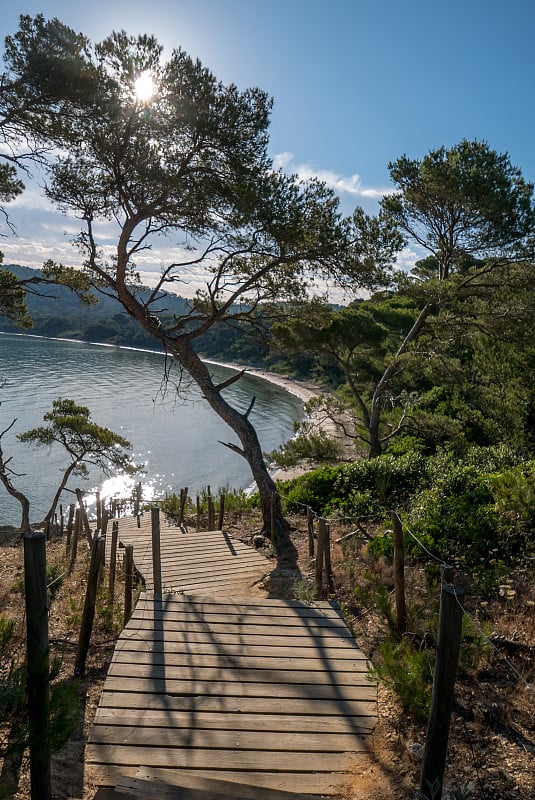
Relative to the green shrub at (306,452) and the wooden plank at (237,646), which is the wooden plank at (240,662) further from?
the green shrub at (306,452)

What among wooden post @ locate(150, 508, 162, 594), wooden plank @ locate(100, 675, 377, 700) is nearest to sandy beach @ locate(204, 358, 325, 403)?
wooden post @ locate(150, 508, 162, 594)

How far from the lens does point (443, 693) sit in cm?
290

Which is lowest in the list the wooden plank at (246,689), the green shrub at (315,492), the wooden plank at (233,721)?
the green shrub at (315,492)

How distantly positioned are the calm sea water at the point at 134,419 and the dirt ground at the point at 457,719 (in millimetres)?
7888

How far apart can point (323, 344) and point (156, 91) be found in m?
11.8

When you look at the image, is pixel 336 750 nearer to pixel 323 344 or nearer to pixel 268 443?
pixel 323 344

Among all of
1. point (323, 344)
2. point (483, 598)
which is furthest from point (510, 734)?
point (323, 344)

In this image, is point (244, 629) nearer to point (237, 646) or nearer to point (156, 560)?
point (237, 646)

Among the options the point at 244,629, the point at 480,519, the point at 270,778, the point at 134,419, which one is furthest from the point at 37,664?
the point at 134,419

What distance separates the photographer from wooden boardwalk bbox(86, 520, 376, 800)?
3.33 metres

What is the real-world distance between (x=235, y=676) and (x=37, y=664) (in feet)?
6.75

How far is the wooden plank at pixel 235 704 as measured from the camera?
13.1 feet

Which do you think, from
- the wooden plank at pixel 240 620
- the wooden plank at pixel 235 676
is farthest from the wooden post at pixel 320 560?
the wooden plank at pixel 235 676

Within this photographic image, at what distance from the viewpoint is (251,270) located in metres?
10.9
